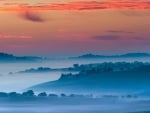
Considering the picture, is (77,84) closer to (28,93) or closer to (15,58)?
(28,93)

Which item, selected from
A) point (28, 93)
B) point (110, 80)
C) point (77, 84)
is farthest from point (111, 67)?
point (28, 93)

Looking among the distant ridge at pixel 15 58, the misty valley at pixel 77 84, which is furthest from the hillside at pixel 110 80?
the distant ridge at pixel 15 58

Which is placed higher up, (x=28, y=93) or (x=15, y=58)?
(x=15, y=58)

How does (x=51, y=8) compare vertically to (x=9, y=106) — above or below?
above

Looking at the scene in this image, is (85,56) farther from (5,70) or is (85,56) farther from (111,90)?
(5,70)

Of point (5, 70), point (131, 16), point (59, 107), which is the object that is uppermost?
point (131, 16)

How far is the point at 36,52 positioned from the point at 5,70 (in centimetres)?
22

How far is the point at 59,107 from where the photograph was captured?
3750 millimetres

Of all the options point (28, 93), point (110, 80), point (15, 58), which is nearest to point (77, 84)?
point (110, 80)

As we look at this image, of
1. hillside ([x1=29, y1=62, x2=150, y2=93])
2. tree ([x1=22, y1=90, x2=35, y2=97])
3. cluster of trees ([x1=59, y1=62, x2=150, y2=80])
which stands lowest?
tree ([x1=22, y1=90, x2=35, y2=97])

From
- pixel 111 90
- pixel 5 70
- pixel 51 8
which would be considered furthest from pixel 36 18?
pixel 111 90

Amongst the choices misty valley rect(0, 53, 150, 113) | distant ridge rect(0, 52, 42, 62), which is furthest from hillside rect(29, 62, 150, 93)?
distant ridge rect(0, 52, 42, 62)

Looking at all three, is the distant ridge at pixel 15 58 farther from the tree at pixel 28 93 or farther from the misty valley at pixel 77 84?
the tree at pixel 28 93

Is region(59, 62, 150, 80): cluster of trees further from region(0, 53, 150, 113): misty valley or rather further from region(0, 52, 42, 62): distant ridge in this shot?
region(0, 52, 42, 62): distant ridge
